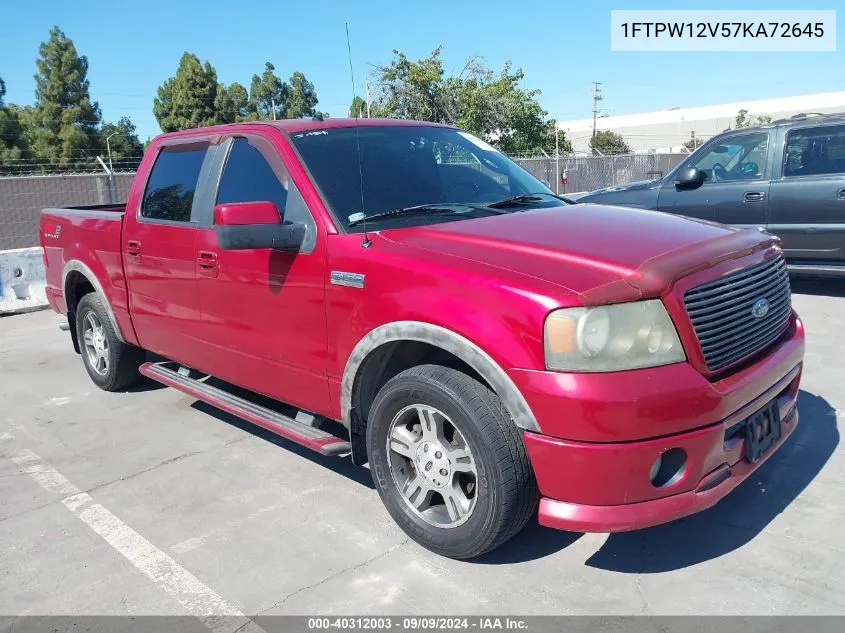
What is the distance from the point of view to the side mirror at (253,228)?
10.9 feet

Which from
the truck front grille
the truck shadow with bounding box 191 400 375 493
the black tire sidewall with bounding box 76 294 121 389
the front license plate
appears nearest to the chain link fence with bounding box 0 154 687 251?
the black tire sidewall with bounding box 76 294 121 389

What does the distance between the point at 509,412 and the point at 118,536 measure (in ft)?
6.93

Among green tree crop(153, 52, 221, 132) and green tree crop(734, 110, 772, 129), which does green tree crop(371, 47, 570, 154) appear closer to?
green tree crop(153, 52, 221, 132)

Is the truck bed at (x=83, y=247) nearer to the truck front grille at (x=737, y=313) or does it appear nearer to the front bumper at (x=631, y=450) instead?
the front bumper at (x=631, y=450)

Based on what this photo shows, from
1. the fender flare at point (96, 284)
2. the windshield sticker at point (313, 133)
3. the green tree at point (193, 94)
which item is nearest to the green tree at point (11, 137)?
the green tree at point (193, 94)

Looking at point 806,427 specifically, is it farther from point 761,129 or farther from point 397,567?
point 761,129

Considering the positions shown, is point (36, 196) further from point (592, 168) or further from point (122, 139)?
point (122, 139)

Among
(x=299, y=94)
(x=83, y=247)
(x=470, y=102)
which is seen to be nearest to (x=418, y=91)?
(x=470, y=102)

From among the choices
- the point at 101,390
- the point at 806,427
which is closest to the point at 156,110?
the point at 101,390

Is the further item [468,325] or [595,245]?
[595,245]

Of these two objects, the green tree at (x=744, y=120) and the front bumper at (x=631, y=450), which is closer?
the front bumper at (x=631, y=450)

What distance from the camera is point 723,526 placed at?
325 centimetres

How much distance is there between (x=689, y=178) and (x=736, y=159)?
63cm

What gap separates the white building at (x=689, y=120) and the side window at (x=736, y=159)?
6493 centimetres
